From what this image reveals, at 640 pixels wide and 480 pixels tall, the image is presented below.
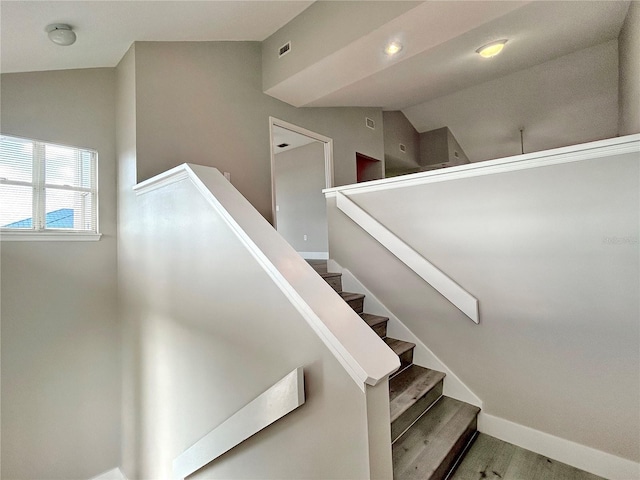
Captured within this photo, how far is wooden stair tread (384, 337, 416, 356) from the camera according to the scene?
215 centimetres

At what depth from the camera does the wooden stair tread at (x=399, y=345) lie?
2150 mm

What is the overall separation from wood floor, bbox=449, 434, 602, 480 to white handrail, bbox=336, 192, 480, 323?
0.78 meters

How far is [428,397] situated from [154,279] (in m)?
2.16

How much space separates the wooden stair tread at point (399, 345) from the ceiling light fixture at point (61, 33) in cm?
336

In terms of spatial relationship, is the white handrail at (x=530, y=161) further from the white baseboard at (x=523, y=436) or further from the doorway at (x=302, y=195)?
the doorway at (x=302, y=195)

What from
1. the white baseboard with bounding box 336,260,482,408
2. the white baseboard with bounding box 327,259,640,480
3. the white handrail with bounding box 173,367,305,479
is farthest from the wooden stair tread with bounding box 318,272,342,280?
the white handrail with bounding box 173,367,305,479

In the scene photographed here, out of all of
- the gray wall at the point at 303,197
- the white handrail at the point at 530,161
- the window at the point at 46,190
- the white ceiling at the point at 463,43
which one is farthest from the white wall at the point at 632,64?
the window at the point at 46,190

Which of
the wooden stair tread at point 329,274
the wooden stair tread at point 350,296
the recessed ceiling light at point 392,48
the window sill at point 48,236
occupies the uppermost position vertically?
the recessed ceiling light at point 392,48

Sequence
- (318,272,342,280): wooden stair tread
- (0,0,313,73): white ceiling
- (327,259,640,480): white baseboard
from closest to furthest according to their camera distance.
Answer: (327,259,640,480): white baseboard < (0,0,313,73): white ceiling < (318,272,342,280): wooden stair tread

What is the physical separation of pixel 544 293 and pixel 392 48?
93.5 inches

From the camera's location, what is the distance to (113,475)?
280 cm

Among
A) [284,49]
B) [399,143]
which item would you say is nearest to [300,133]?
[284,49]

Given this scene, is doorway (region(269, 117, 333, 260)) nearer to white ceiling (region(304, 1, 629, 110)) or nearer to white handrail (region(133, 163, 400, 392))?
white ceiling (region(304, 1, 629, 110))

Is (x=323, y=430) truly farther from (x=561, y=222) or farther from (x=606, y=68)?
(x=606, y=68)
